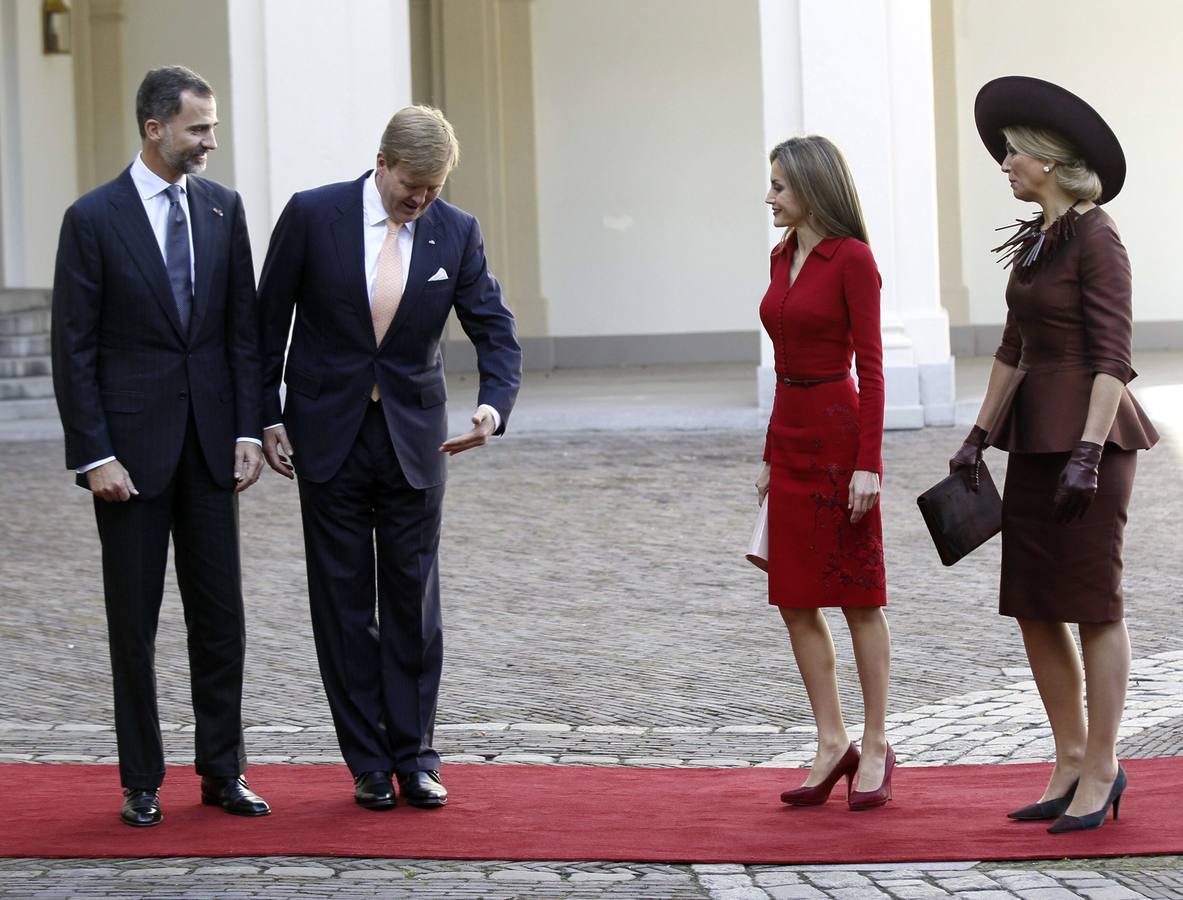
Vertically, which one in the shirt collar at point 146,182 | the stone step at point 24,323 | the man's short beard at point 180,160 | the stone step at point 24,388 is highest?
the man's short beard at point 180,160

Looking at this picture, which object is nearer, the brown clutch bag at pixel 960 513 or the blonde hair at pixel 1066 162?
the blonde hair at pixel 1066 162

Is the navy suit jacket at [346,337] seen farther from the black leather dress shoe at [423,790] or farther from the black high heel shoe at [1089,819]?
the black high heel shoe at [1089,819]

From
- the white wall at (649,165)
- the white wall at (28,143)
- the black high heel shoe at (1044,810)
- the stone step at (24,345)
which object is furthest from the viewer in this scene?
the white wall at (649,165)

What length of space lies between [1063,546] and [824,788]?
0.86 meters

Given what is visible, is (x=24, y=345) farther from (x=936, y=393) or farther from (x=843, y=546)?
(x=843, y=546)

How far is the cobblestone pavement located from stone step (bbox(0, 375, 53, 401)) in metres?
5.27

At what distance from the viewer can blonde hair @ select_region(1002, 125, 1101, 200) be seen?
442cm

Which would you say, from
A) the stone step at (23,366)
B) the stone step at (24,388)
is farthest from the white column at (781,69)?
the stone step at (23,366)

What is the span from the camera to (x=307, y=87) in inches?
561

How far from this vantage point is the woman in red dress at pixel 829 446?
15.1 ft

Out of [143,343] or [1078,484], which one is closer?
[1078,484]

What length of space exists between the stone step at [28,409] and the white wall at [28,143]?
178cm

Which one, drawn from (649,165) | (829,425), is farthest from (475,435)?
(649,165)

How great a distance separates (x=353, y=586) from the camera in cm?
486
